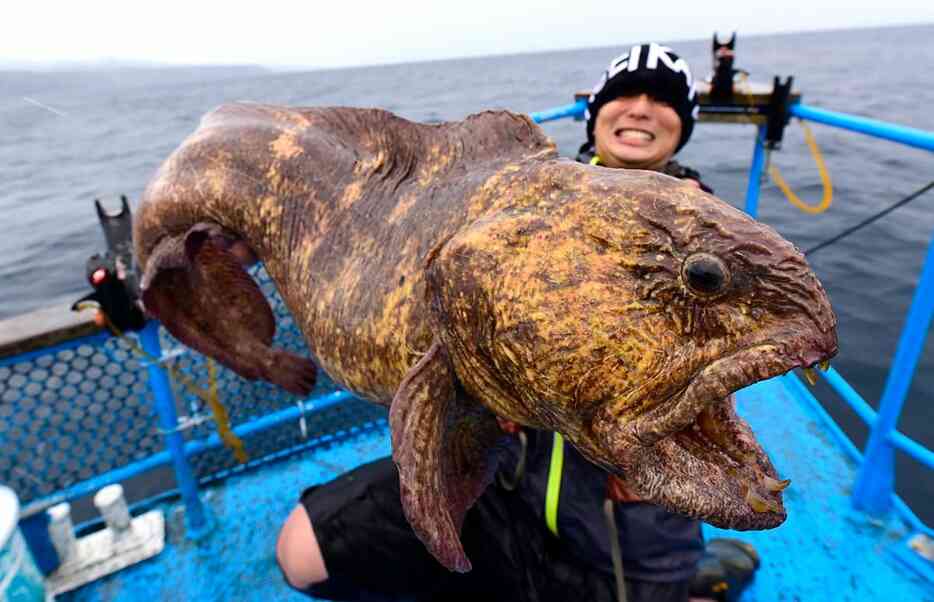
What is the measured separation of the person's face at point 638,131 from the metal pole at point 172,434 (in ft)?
7.19

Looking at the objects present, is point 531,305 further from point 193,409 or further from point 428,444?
point 193,409

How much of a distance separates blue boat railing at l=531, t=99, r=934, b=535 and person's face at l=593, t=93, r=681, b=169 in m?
1.09

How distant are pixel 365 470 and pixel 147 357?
116 centimetres

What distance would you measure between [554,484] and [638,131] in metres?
1.41

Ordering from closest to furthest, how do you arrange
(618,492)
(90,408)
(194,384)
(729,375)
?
(729,375), (618,492), (194,384), (90,408)

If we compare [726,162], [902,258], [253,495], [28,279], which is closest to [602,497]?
[253,495]

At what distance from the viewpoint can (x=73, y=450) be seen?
333 cm

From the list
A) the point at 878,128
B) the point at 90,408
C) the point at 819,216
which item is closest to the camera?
the point at 878,128

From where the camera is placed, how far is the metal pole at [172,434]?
107 inches

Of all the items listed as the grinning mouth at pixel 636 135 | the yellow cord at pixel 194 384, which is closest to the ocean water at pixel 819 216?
the yellow cord at pixel 194 384

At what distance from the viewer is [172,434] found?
10.00ft

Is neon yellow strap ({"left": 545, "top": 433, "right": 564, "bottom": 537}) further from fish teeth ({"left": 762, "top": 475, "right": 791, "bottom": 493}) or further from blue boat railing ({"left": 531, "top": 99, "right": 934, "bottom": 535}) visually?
blue boat railing ({"left": 531, "top": 99, "right": 934, "bottom": 535})

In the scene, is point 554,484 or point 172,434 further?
point 172,434

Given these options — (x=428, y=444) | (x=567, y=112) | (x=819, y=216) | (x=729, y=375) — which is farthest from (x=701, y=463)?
(x=819, y=216)
